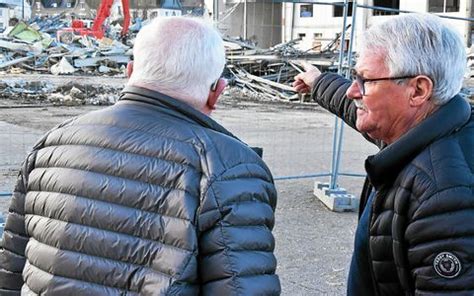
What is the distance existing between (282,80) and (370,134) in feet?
68.5

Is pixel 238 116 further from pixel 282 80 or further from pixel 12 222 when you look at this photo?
pixel 12 222

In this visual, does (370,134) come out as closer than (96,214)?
No

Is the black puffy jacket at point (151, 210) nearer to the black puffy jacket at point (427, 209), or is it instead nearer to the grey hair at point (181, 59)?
the grey hair at point (181, 59)

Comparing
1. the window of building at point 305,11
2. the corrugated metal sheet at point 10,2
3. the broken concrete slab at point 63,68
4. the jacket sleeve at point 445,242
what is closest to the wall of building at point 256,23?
the broken concrete slab at point 63,68

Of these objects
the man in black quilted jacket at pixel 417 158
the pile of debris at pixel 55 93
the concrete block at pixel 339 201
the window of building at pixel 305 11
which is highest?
the window of building at pixel 305 11

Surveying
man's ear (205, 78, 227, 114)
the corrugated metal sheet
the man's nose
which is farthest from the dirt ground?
the corrugated metal sheet

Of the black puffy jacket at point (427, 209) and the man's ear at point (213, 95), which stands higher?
the man's ear at point (213, 95)

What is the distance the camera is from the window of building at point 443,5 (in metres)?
40.8

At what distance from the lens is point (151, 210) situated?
6.31 feet

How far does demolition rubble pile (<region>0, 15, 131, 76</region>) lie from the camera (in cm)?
2767

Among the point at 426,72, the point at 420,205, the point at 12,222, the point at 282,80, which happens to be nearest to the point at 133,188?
the point at 12,222

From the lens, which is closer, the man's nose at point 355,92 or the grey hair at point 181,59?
the grey hair at point 181,59

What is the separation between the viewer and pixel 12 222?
2.37 m

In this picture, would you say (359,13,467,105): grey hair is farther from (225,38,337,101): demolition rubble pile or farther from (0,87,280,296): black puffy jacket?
(225,38,337,101): demolition rubble pile
